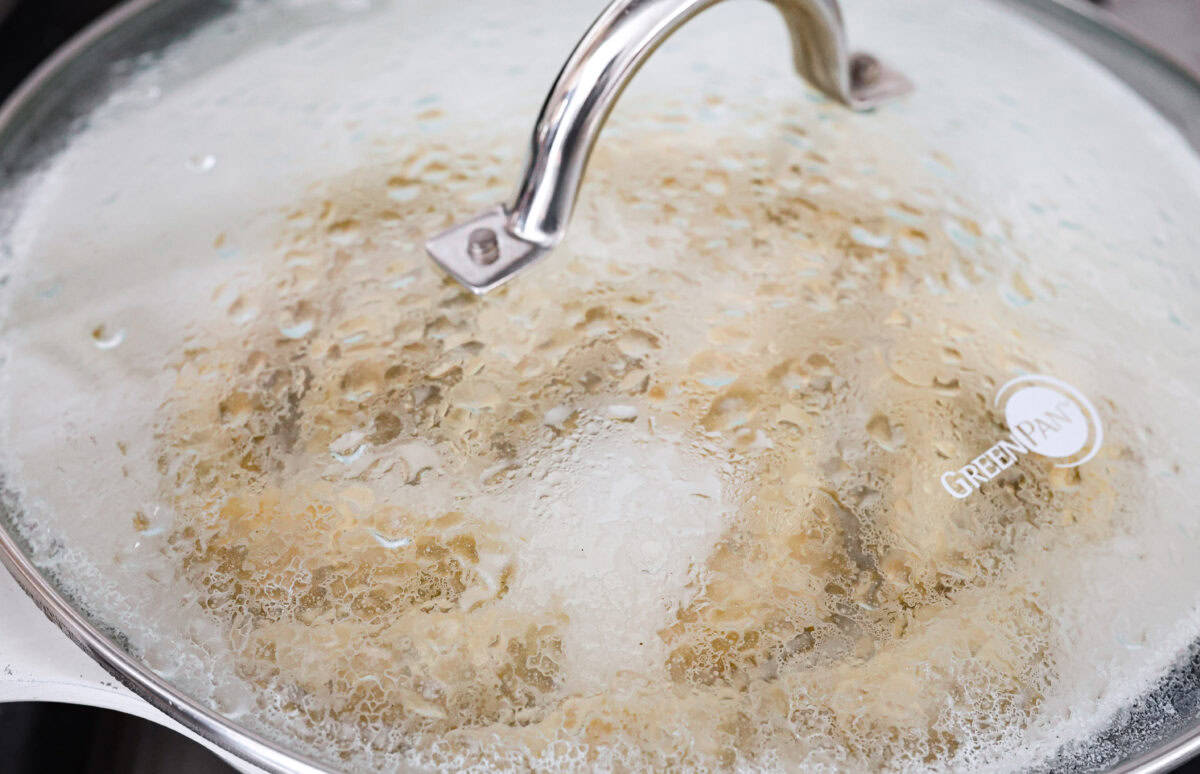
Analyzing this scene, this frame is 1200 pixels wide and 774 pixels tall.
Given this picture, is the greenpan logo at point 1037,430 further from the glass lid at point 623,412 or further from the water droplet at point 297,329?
the water droplet at point 297,329

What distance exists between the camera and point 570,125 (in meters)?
0.66

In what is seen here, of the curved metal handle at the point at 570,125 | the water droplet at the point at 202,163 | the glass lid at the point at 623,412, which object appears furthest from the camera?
the water droplet at the point at 202,163

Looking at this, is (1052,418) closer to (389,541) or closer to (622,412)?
(622,412)

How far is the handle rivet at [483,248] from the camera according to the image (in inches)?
28.2

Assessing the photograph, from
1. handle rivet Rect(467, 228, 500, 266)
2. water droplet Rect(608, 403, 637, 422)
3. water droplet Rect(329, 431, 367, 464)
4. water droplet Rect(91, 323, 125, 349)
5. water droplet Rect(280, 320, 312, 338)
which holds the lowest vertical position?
water droplet Rect(91, 323, 125, 349)

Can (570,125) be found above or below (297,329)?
above

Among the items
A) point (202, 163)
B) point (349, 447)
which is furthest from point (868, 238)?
point (202, 163)

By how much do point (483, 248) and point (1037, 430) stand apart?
0.43 meters

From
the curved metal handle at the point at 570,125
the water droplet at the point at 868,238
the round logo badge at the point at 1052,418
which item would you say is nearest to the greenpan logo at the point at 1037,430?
the round logo badge at the point at 1052,418

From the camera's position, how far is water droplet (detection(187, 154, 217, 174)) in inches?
32.4

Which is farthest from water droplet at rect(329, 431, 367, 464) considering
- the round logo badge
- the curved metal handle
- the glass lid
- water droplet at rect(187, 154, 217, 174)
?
the round logo badge

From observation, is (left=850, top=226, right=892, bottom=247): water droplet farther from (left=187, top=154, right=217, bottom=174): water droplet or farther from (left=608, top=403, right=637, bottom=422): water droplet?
(left=187, top=154, right=217, bottom=174): water droplet

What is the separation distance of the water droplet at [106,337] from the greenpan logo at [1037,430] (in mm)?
614

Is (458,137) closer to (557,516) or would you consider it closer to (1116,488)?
(557,516)
